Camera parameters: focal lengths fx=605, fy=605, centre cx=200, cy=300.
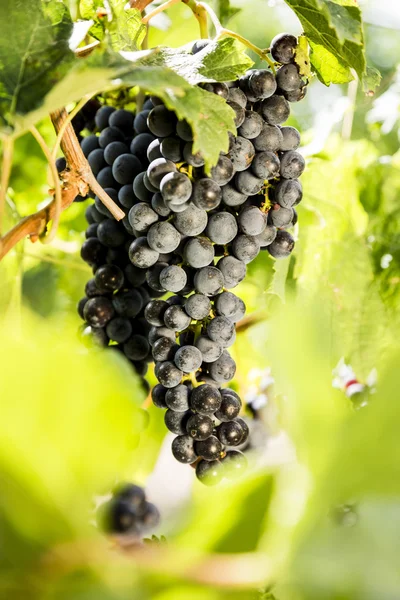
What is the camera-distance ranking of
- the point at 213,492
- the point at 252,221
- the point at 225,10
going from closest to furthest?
1. the point at 213,492
2. the point at 252,221
3. the point at 225,10

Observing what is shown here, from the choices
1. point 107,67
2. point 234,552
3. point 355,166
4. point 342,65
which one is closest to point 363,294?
point 355,166

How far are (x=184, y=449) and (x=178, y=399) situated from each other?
0.18ft

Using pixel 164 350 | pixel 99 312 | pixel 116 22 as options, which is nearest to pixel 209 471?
pixel 164 350

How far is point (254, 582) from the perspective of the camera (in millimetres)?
259

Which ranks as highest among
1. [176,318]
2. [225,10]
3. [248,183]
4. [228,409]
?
[225,10]

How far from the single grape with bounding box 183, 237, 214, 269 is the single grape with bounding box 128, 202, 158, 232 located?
0.14ft

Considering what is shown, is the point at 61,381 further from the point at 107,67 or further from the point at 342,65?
the point at 342,65

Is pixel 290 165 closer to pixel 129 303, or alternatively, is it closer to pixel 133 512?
pixel 129 303

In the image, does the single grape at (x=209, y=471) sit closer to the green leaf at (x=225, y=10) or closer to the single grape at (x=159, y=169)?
the single grape at (x=159, y=169)

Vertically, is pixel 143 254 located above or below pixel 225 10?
below

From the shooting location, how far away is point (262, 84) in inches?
22.9

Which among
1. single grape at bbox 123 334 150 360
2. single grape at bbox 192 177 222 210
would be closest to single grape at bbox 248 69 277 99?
single grape at bbox 192 177 222 210

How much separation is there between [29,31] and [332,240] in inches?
23.8

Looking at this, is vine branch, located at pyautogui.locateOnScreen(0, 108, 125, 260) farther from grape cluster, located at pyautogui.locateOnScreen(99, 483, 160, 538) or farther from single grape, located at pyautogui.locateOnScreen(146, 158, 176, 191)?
grape cluster, located at pyautogui.locateOnScreen(99, 483, 160, 538)
